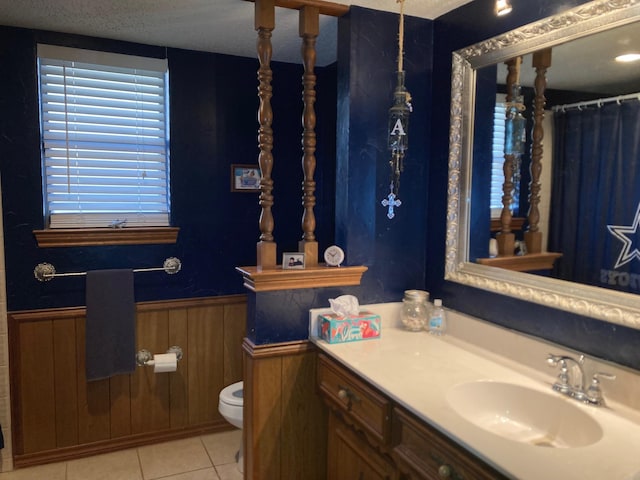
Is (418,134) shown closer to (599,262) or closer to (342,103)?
(342,103)

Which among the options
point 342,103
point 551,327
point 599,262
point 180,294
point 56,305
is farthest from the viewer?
point 180,294

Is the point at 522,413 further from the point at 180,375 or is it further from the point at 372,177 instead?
the point at 180,375

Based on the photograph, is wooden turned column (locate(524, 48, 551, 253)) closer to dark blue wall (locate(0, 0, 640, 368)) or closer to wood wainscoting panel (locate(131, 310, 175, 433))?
dark blue wall (locate(0, 0, 640, 368))

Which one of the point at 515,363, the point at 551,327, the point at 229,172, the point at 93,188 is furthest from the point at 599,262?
the point at 93,188

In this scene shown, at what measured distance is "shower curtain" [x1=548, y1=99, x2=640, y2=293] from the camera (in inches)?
57.4

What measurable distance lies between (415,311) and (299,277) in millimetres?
541

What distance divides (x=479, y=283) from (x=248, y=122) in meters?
1.77

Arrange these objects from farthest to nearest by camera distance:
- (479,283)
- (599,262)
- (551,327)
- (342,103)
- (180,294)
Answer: (180,294)
(342,103)
(479,283)
(551,327)
(599,262)

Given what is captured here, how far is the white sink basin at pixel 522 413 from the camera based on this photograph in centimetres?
144

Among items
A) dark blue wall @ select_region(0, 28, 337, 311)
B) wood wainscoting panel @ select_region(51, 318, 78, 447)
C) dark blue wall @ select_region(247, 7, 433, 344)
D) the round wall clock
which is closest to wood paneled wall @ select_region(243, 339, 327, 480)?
dark blue wall @ select_region(247, 7, 433, 344)

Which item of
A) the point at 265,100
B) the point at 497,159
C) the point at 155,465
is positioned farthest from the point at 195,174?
the point at 497,159

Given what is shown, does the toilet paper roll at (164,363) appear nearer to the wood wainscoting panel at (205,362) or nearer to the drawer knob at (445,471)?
the wood wainscoting panel at (205,362)

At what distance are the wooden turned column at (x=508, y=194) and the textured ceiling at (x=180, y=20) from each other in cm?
40

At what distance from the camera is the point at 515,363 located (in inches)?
70.6
